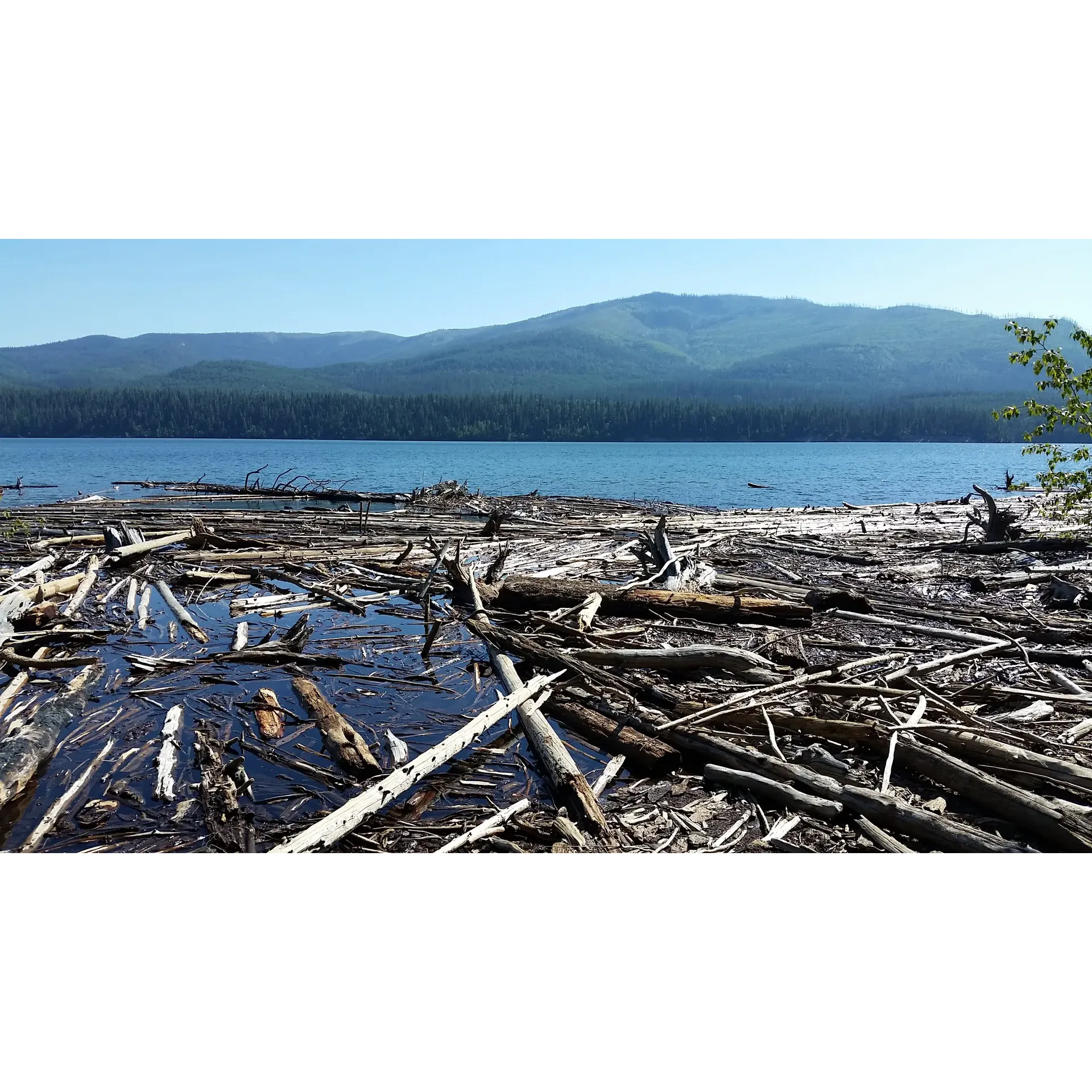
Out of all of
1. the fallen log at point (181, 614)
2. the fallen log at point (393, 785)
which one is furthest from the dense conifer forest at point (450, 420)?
the fallen log at point (393, 785)

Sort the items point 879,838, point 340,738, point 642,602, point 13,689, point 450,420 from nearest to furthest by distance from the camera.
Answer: point 879,838, point 340,738, point 13,689, point 642,602, point 450,420

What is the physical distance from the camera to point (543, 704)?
8414 millimetres

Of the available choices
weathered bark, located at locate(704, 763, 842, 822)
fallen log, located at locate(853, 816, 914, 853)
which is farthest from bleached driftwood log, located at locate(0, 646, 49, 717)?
fallen log, located at locate(853, 816, 914, 853)

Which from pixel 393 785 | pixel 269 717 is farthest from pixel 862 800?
pixel 269 717

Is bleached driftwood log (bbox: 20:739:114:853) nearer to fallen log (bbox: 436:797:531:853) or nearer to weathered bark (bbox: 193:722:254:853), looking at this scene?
weathered bark (bbox: 193:722:254:853)

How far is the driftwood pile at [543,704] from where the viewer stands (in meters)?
5.84

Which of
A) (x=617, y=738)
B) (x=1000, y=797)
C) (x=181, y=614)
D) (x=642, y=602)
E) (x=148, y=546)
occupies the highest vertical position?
(x=148, y=546)

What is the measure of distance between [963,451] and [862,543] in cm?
13467

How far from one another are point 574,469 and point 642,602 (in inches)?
2748

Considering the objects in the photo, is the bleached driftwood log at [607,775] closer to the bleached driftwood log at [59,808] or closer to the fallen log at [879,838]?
the fallen log at [879,838]

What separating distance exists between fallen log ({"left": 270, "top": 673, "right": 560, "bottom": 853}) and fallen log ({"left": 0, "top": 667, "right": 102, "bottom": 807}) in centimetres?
259

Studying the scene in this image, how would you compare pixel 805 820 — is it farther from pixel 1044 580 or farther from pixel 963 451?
pixel 963 451

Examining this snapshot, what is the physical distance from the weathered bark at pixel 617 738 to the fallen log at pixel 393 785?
1.32 ft

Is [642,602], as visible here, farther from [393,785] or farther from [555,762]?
[393,785]
